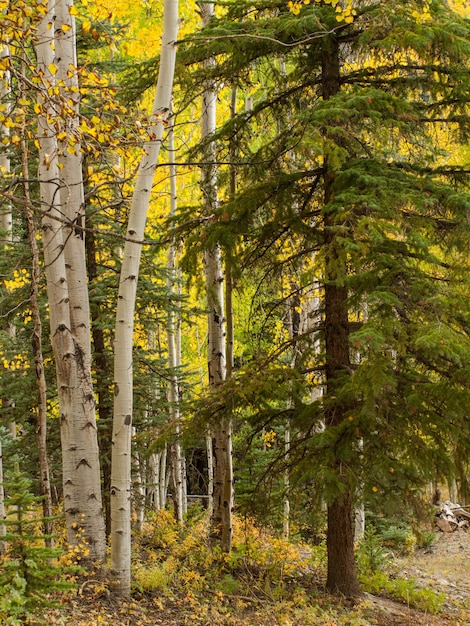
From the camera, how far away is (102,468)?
340 inches

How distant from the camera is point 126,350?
5770mm

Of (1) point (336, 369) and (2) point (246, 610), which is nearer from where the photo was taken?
(2) point (246, 610)

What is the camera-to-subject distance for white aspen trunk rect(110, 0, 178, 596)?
570cm

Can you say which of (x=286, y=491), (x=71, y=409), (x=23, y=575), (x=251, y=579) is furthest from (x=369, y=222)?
→ (x=251, y=579)

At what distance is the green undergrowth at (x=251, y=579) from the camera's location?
21.3ft

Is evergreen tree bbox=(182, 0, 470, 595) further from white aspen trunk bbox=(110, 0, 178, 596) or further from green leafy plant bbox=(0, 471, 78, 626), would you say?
green leafy plant bbox=(0, 471, 78, 626)

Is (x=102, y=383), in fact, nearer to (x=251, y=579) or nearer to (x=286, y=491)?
(x=286, y=491)

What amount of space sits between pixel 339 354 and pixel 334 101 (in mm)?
2722

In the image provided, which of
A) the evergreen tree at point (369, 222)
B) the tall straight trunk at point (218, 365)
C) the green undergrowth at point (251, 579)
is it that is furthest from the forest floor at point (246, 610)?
the tall straight trunk at point (218, 365)

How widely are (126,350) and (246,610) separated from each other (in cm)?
314

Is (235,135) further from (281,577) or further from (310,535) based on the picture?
(310,535)

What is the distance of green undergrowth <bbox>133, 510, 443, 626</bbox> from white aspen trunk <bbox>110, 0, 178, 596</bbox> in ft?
2.23

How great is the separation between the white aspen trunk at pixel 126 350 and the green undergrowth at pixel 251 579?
679 millimetres

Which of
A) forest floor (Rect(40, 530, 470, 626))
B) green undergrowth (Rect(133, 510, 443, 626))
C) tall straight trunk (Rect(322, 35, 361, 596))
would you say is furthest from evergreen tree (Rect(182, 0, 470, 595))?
green undergrowth (Rect(133, 510, 443, 626))
